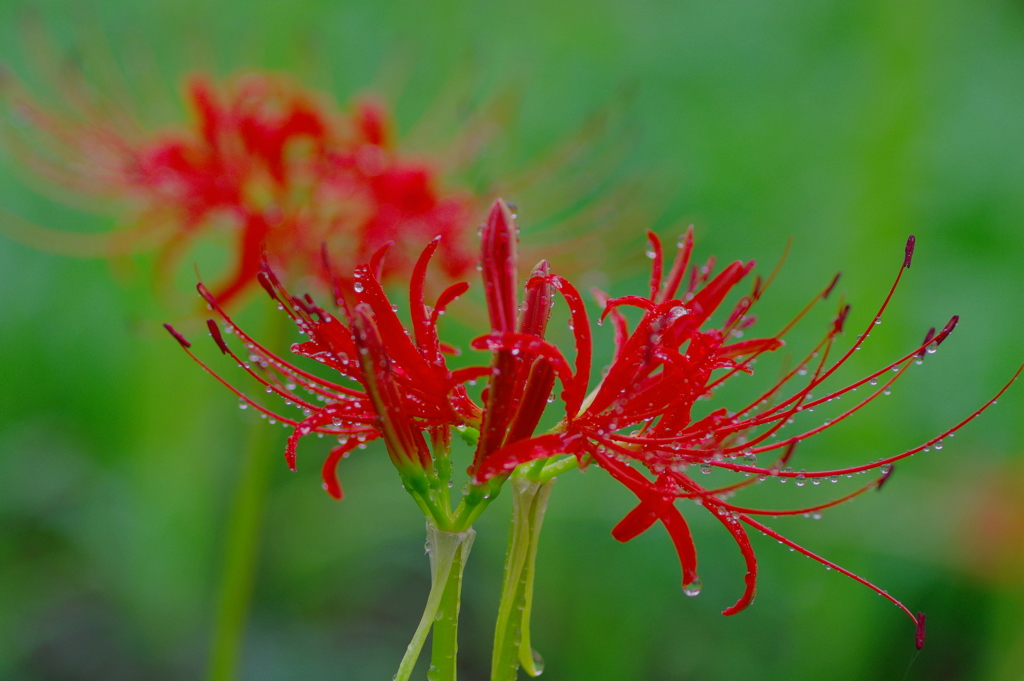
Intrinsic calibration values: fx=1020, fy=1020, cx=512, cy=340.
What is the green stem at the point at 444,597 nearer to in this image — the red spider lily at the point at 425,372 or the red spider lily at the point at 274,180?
the red spider lily at the point at 425,372

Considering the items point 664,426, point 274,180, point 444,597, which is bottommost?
point 444,597

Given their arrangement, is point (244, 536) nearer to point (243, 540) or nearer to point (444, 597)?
point (243, 540)

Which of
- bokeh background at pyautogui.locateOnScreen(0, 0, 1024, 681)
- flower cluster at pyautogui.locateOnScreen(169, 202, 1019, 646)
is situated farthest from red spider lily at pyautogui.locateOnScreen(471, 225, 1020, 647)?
bokeh background at pyautogui.locateOnScreen(0, 0, 1024, 681)

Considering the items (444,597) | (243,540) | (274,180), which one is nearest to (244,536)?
(243,540)

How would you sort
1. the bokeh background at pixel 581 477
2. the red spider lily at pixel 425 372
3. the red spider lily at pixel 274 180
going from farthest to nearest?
the bokeh background at pixel 581 477 → the red spider lily at pixel 274 180 → the red spider lily at pixel 425 372

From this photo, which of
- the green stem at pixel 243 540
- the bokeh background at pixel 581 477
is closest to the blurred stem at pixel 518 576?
the green stem at pixel 243 540

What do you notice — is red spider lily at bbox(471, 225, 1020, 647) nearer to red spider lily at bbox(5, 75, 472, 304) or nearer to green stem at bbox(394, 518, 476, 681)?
green stem at bbox(394, 518, 476, 681)
